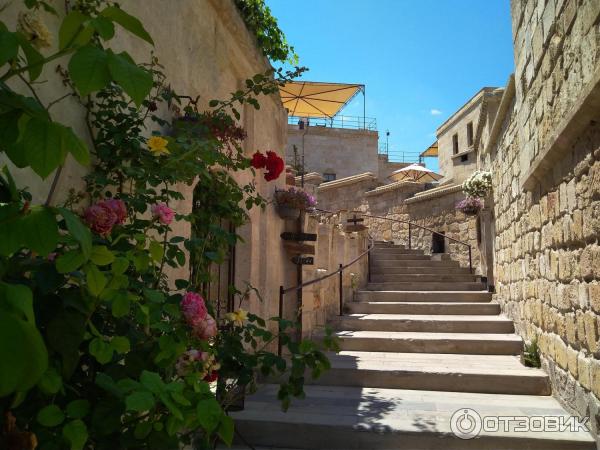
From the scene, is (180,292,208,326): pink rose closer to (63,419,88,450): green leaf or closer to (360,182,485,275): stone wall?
(63,419,88,450): green leaf

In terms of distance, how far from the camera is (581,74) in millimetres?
2895

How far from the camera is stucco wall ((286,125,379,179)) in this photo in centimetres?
2419

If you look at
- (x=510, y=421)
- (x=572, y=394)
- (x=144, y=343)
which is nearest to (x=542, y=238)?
(x=572, y=394)

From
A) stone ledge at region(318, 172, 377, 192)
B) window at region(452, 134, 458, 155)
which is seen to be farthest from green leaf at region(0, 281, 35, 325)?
window at region(452, 134, 458, 155)

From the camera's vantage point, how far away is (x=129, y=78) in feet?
2.37

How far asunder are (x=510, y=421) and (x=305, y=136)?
21297 millimetres

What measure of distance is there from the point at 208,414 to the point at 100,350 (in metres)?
0.31

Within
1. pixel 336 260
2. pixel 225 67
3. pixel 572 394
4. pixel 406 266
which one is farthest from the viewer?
pixel 406 266

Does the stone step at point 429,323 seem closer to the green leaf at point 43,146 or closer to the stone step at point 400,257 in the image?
the stone step at point 400,257

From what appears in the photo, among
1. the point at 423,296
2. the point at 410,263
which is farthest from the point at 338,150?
the point at 423,296

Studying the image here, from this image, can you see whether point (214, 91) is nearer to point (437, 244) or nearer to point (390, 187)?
point (437, 244)

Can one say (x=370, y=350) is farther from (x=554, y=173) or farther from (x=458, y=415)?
(x=554, y=173)

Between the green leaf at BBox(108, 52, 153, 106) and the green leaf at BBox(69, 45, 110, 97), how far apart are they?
0.01 meters

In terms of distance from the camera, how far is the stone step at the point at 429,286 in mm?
8195
